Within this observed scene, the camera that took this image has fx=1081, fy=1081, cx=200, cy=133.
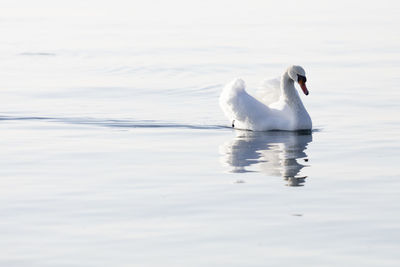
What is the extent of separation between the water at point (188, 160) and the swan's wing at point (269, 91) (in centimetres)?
80

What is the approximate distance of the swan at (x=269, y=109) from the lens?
696 inches

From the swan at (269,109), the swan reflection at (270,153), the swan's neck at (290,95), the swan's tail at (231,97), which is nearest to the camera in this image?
the swan reflection at (270,153)

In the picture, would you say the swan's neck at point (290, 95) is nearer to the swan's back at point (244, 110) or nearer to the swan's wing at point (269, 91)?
the swan's back at point (244, 110)

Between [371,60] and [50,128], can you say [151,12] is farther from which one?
[50,128]

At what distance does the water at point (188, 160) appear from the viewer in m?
9.55

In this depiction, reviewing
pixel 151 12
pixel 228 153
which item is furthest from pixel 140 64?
pixel 151 12

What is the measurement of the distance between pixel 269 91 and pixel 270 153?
4.61 meters

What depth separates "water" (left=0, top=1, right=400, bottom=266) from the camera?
9.55 metres

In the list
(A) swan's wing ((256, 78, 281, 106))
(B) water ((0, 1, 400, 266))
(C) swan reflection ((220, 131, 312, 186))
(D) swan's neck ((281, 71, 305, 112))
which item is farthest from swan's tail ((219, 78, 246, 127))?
(A) swan's wing ((256, 78, 281, 106))

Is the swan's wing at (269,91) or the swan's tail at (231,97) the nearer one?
the swan's tail at (231,97)

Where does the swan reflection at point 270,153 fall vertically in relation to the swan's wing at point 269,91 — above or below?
below

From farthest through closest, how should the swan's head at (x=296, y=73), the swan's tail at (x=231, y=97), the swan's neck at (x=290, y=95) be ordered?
the swan's head at (x=296, y=73)
the swan's tail at (x=231, y=97)
the swan's neck at (x=290, y=95)

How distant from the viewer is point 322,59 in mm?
29984

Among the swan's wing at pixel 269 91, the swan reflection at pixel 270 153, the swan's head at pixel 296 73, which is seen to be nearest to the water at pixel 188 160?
the swan reflection at pixel 270 153
